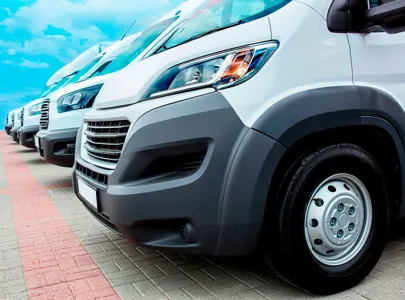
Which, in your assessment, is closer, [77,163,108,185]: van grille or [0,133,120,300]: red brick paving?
[77,163,108,185]: van grille

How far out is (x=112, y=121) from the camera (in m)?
2.55

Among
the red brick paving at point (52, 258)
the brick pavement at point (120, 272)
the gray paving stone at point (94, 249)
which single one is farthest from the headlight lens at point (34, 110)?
the gray paving stone at point (94, 249)

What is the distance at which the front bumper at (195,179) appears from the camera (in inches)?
83.4

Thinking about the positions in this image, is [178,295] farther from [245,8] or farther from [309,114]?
[245,8]

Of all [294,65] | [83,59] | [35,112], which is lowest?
[35,112]

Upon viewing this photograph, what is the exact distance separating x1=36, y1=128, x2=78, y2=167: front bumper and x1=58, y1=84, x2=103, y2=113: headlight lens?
1.02ft

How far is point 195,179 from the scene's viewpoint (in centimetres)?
211

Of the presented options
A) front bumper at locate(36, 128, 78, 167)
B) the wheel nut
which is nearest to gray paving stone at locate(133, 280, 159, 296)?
the wheel nut

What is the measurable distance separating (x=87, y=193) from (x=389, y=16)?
6.43 feet

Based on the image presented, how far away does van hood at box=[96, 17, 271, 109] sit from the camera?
7.27 ft

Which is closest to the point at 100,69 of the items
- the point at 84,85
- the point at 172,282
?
the point at 84,85

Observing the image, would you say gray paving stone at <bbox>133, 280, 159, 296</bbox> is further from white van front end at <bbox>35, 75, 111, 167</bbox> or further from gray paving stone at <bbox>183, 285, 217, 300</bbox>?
white van front end at <bbox>35, 75, 111, 167</bbox>

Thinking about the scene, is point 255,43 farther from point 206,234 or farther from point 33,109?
point 33,109

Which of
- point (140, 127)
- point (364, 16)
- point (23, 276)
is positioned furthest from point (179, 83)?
point (23, 276)
